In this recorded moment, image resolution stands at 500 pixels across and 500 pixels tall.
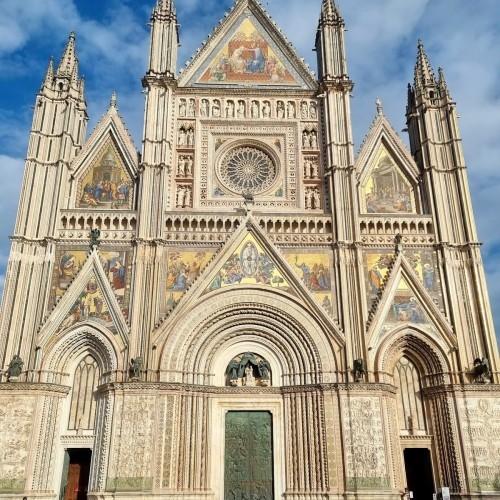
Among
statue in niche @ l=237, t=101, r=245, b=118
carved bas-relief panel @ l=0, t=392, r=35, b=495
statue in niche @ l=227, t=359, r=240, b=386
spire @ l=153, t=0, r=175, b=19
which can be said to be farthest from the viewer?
spire @ l=153, t=0, r=175, b=19

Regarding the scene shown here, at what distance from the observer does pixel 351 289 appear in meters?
18.9

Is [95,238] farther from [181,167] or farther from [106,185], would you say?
[181,167]

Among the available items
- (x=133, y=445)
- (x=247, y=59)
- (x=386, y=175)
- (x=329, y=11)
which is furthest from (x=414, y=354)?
(x=329, y=11)

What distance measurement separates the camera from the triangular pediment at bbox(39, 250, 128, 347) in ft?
59.3

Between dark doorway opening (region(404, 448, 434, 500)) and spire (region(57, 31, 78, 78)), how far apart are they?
1957cm

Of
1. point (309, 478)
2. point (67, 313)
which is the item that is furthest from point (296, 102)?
point (309, 478)

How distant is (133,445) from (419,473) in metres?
9.57

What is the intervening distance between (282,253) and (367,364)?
16.0 feet

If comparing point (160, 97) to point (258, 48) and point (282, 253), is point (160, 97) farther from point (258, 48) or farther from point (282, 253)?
point (282, 253)

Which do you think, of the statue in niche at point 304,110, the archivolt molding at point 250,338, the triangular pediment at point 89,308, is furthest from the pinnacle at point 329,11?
the triangular pediment at point 89,308

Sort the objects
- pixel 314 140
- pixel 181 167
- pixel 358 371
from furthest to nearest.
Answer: pixel 314 140 < pixel 181 167 < pixel 358 371

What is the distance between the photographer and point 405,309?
61.6 feet

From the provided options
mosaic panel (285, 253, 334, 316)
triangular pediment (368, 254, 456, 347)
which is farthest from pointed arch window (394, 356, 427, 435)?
mosaic panel (285, 253, 334, 316)

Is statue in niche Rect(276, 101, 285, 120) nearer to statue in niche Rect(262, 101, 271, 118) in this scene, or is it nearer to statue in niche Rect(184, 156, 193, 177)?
statue in niche Rect(262, 101, 271, 118)
